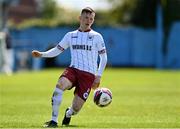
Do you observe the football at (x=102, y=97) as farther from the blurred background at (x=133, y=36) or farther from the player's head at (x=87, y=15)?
the blurred background at (x=133, y=36)

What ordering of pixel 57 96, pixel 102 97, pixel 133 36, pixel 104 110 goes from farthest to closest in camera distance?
pixel 133 36, pixel 104 110, pixel 102 97, pixel 57 96

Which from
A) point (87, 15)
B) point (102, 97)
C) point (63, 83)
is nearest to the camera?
point (63, 83)

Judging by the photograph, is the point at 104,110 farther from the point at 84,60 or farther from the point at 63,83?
the point at 63,83

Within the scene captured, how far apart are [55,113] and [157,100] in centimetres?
856

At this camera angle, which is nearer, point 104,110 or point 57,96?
point 57,96

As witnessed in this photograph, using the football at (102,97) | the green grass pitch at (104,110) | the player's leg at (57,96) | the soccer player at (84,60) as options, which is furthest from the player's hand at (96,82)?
the green grass pitch at (104,110)

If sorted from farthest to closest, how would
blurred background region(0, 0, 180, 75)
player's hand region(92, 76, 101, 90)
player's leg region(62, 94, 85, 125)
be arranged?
blurred background region(0, 0, 180, 75), player's leg region(62, 94, 85, 125), player's hand region(92, 76, 101, 90)

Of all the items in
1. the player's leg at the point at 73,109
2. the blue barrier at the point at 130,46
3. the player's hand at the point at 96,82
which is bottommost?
the blue barrier at the point at 130,46

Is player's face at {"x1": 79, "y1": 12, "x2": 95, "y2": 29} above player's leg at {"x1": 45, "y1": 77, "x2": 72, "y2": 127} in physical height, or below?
above

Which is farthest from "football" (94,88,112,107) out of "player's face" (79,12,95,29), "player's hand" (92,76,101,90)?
"player's face" (79,12,95,29)

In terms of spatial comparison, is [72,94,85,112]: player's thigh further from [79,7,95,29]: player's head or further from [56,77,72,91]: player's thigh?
[79,7,95,29]: player's head

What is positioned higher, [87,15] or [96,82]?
[87,15]

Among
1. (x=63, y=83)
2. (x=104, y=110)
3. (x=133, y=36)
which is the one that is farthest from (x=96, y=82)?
(x=133, y=36)

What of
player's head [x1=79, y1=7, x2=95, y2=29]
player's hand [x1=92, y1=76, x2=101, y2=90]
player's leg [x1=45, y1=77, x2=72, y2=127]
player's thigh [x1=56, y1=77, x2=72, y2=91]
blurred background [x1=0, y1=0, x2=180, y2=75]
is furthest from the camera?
blurred background [x1=0, y1=0, x2=180, y2=75]
